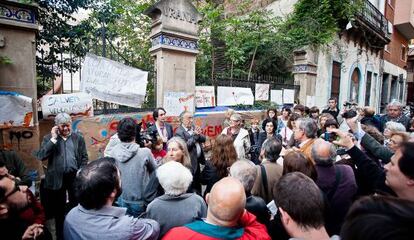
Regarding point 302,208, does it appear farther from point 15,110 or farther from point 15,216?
point 15,110

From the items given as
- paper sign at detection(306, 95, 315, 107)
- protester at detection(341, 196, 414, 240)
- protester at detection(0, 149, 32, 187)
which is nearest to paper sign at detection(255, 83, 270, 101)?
paper sign at detection(306, 95, 315, 107)

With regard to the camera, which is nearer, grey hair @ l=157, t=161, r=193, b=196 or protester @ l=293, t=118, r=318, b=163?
grey hair @ l=157, t=161, r=193, b=196

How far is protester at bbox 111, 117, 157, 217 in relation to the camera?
2.52m

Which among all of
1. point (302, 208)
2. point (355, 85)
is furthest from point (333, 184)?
point (355, 85)

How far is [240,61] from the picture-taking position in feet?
30.1

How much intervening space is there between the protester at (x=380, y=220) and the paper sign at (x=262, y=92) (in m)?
7.52

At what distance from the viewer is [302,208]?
1388 millimetres

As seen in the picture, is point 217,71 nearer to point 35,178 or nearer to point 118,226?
point 35,178

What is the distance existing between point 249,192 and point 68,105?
3.52 m

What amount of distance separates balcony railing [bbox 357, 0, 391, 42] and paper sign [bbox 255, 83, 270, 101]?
6.83 metres

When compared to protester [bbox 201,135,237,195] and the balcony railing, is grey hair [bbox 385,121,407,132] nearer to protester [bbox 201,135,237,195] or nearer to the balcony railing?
protester [bbox 201,135,237,195]

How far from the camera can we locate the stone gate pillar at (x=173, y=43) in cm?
541

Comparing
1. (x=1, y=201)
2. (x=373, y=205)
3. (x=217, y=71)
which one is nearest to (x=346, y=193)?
(x=373, y=205)

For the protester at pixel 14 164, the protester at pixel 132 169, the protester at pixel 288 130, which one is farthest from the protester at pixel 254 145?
the protester at pixel 14 164
